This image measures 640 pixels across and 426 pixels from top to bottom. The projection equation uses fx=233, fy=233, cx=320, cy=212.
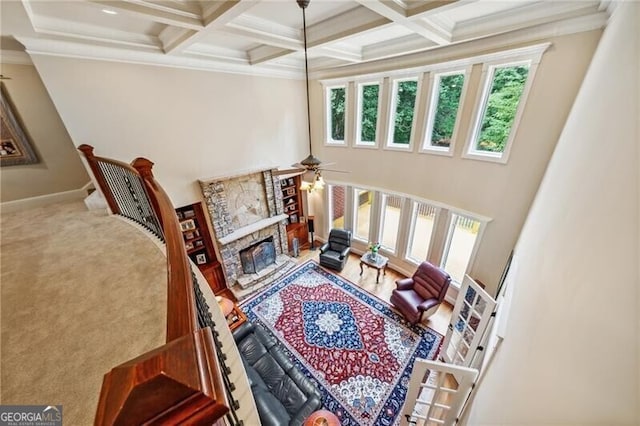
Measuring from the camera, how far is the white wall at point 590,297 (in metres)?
0.83

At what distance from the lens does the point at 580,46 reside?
9.29 feet


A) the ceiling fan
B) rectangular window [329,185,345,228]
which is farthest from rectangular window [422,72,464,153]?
rectangular window [329,185,345,228]

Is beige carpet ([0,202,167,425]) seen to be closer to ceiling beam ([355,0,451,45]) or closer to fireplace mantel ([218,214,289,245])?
fireplace mantel ([218,214,289,245])

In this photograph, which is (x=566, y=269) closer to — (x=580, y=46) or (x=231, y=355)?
(x=231, y=355)

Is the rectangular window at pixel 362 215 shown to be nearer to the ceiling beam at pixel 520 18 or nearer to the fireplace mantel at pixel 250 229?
the fireplace mantel at pixel 250 229

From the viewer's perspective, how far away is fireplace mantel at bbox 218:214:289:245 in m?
5.27

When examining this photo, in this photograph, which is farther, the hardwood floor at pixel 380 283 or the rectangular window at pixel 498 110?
the hardwood floor at pixel 380 283

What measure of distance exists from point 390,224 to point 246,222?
14.8 ft

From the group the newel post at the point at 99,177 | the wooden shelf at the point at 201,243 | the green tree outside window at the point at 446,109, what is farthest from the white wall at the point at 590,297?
the wooden shelf at the point at 201,243

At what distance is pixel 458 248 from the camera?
6.18m

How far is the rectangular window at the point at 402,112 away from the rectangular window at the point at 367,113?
1.33ft

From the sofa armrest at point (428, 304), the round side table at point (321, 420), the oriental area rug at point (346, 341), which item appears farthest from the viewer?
the sofa armrest at point (428, 304)

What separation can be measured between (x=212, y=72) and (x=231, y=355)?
483cm

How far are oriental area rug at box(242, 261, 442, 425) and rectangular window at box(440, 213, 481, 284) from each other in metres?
1.58
